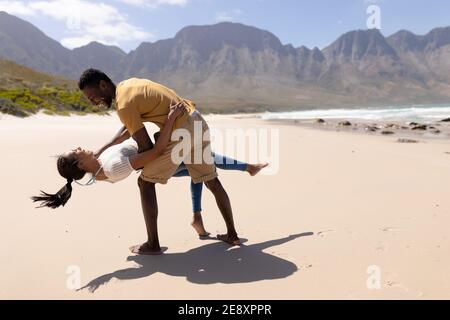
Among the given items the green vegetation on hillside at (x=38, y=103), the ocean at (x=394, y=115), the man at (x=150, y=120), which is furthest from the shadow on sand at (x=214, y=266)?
the ocean at (x=394, y=115)

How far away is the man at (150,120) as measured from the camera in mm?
2941

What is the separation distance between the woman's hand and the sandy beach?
114cm

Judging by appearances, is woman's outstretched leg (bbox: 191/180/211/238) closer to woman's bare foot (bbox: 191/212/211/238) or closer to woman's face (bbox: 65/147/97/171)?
woman's bare foot (bbox: 191/212/211/238)

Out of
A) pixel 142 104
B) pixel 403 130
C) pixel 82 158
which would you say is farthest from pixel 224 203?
pixel 403 130

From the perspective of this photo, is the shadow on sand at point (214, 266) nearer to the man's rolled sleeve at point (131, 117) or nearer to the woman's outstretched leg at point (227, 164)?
the woman's outstretched leg at point (227, 164)

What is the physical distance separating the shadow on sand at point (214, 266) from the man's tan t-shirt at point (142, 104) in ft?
3.38

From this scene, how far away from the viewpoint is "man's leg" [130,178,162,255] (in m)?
3.22

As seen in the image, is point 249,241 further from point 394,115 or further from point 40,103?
point 394,115

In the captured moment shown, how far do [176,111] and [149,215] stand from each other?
34.2 inches

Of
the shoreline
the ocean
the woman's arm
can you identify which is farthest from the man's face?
the ocean

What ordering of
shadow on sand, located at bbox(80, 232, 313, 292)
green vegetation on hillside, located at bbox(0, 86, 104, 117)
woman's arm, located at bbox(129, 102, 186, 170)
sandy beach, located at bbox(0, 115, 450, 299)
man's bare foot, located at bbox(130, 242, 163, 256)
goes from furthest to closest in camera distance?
green vegetation on hillside, located at bbox(0, 86, 104, 117), man's bare foot, located at bbox(130, 242, 163, 256), woman's arm, located at bbox(129, 102, 186, 170), shadow on sand, located at bbox(80, 232, 313, 292), sandy beach, located at bbox(0, 115, 450, 299)

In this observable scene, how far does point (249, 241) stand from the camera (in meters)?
3.61
